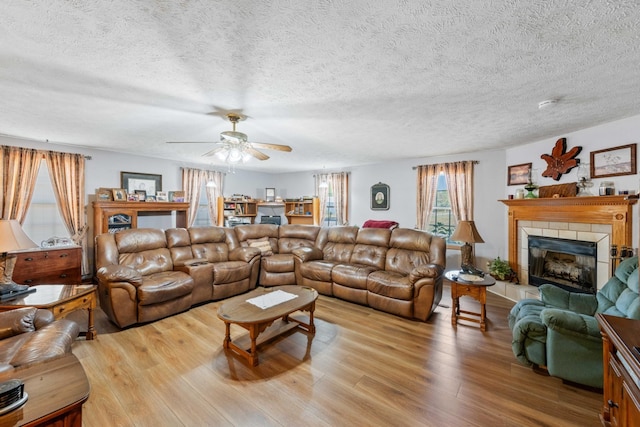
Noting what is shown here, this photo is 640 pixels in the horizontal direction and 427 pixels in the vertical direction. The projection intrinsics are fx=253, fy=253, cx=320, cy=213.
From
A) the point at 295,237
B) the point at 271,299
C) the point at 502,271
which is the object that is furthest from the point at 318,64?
the point at 502,271

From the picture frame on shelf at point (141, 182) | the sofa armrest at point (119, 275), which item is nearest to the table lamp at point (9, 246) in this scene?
the sofa armrest at point (119, 275)

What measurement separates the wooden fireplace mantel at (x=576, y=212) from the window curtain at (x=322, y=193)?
3.96m

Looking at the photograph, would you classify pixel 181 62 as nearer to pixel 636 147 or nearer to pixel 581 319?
pixel 581 319

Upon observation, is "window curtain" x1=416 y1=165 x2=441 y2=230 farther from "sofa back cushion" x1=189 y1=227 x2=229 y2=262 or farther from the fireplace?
"sofa back cushion" x1=189 y1=227 x2=229 y2=262

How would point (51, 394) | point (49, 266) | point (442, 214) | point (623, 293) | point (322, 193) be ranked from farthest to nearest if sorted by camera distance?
1. point (322, 193)
2. point (442, 214)
3. point (49, 266)
4. point (623, 293)
5. point (51, 394)

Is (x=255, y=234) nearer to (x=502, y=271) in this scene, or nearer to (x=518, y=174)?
(x=502, y=271)

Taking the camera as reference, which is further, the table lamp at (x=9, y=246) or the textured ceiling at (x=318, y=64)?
the table lamp at (x=9, y=246)

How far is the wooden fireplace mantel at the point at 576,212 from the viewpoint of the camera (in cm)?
300

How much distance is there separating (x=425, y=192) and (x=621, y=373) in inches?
164

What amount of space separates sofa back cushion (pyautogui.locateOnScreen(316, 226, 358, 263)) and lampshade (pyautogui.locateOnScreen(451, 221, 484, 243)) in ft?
5.77

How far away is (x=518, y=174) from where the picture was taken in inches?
167

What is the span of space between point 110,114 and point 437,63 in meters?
3.42

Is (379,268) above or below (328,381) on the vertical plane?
above

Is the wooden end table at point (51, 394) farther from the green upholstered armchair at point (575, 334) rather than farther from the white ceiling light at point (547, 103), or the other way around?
the white ceiling light at point (547, 103)
